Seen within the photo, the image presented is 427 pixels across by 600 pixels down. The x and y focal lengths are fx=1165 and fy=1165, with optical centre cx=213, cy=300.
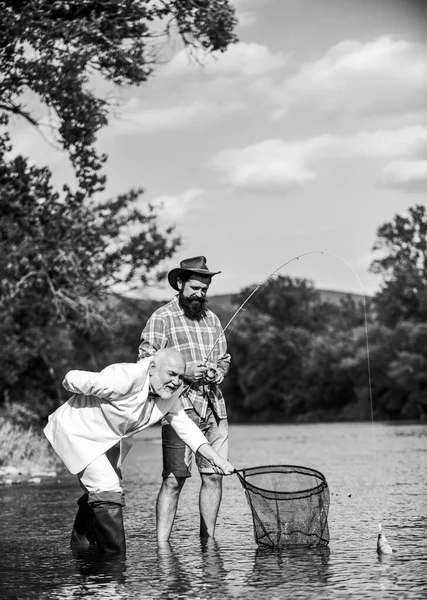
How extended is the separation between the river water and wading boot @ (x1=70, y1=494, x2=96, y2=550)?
10 centimetres

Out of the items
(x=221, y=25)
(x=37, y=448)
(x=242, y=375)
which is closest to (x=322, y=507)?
(x=221, y=25)

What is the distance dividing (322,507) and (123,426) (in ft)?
5.13

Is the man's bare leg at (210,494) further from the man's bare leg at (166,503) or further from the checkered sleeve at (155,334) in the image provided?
the checkered sleeve at (155,334)

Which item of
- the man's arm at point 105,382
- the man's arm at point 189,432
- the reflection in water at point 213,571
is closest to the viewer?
the reflection in water at point 213,571

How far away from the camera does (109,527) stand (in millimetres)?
8133

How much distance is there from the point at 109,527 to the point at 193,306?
178 centimetres

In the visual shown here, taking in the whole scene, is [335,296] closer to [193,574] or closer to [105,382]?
[105,382]

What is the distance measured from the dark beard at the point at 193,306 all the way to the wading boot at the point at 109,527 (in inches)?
62.4

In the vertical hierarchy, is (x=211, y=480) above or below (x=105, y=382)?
below

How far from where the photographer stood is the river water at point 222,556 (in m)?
6.77

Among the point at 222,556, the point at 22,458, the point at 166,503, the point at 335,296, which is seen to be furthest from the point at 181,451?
the point at 335,296

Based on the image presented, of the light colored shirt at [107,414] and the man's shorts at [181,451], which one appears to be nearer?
the light colored shirt at [107,414]

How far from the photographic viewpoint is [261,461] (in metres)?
20.5

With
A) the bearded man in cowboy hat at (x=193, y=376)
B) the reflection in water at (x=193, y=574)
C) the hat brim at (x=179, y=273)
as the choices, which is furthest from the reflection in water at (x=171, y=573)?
the hat brim at (x=179, y=273)
